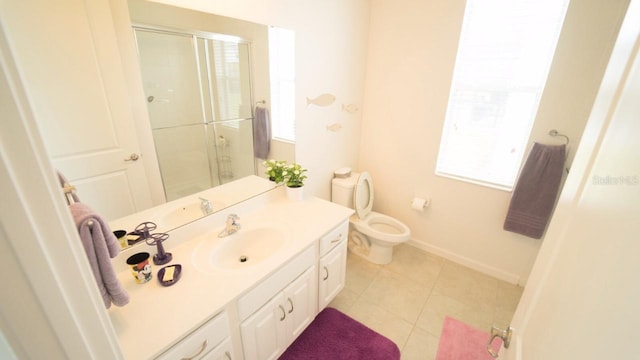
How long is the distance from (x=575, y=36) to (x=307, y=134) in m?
1.91

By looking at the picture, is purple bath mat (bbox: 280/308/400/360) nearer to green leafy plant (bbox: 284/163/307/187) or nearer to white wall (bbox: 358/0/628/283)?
green leafy plant (bbox: 284/163/307/187)

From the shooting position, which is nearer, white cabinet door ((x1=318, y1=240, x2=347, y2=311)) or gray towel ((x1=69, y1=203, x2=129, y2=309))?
gray towel ((x1=69, y1=203, x2=129, y2=309))

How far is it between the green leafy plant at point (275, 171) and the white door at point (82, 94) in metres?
0.81

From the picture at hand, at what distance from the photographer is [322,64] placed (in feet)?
6.74

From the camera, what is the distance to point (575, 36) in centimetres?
168

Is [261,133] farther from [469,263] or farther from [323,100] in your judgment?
[469,263]

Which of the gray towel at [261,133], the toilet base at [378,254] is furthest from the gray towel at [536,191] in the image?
the gray towel at [261,133]

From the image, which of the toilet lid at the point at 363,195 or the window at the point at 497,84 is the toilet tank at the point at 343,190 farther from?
the window at the point at 497,84

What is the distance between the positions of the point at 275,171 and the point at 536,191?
6.58ft

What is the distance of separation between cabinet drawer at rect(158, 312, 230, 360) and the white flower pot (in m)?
1.00

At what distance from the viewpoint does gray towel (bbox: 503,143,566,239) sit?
6.11 feet

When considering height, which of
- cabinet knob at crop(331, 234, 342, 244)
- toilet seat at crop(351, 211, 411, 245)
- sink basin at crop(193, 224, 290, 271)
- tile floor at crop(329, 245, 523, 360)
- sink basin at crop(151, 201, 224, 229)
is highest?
sink basin at crop(151, 201, 224, 229)

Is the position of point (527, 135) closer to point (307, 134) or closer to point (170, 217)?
point (307, 134)

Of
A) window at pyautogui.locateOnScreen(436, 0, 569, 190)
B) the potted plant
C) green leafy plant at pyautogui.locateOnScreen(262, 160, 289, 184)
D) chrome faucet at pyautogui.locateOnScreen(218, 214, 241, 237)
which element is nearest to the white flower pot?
the potted plant
